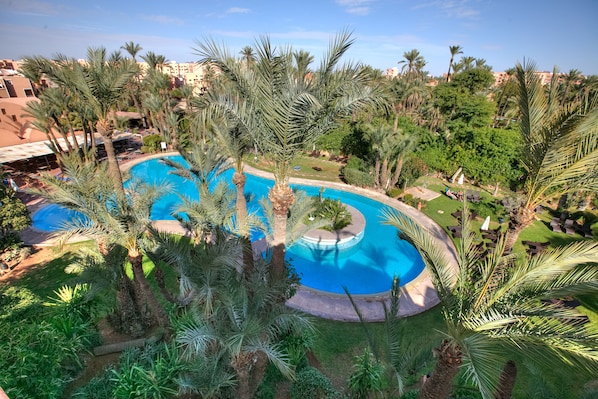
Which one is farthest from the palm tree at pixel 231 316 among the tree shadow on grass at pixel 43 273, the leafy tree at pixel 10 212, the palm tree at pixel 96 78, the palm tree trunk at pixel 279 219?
the leafy tree at pixel 10 212

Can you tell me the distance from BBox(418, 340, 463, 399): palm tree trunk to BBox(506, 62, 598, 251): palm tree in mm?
2610

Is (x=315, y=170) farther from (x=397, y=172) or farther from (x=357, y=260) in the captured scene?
(x=357, y=260)

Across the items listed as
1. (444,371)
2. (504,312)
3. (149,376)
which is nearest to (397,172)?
(504,312)

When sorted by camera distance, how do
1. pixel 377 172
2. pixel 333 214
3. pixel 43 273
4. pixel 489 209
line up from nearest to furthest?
pixel 43 273 < pixel 333 214 < pixel 489 209 < pixel 377 172

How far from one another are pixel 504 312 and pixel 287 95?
5745mm

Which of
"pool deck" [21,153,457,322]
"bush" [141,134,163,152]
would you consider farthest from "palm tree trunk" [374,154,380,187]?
"bush" [141,134,163,152]

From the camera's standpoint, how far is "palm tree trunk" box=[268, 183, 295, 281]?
7.45 meters

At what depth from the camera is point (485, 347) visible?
442cm

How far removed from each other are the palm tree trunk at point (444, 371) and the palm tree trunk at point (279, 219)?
13.4ft

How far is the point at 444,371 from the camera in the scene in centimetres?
539

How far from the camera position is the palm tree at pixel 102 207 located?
752cm

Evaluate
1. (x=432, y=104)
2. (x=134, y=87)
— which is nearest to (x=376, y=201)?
(x=432, y=104)

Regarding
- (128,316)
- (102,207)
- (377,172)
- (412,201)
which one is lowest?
(128,316)

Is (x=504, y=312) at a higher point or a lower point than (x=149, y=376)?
higher
